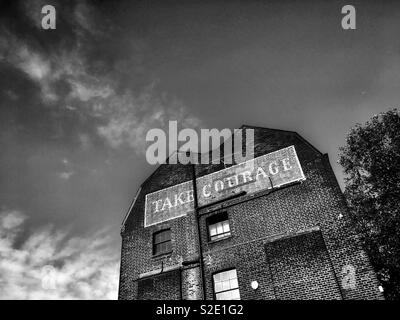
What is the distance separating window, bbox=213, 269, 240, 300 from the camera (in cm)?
1124

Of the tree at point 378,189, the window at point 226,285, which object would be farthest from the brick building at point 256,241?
the tree at point 378,189

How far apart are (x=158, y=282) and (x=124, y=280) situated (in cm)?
193

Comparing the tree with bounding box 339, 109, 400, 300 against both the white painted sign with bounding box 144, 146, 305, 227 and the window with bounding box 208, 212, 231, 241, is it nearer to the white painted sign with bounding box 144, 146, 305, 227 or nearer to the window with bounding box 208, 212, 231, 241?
the white painted sign with bounding box 144, 146, 305, 227

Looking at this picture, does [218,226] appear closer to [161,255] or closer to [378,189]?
[161,255]

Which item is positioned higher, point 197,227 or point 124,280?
point 197,227

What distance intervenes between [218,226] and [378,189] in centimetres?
781

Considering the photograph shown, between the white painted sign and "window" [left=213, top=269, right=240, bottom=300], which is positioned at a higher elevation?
the white painted sign

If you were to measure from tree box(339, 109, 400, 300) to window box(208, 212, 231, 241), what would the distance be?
5.45 metres

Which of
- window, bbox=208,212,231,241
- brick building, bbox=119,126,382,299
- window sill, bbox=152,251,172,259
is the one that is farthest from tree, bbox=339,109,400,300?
window sill, bbox=152,251,172,259

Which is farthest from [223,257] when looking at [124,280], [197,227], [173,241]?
[124,280]

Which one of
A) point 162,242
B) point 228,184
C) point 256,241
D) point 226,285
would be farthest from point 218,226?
point 162,242
